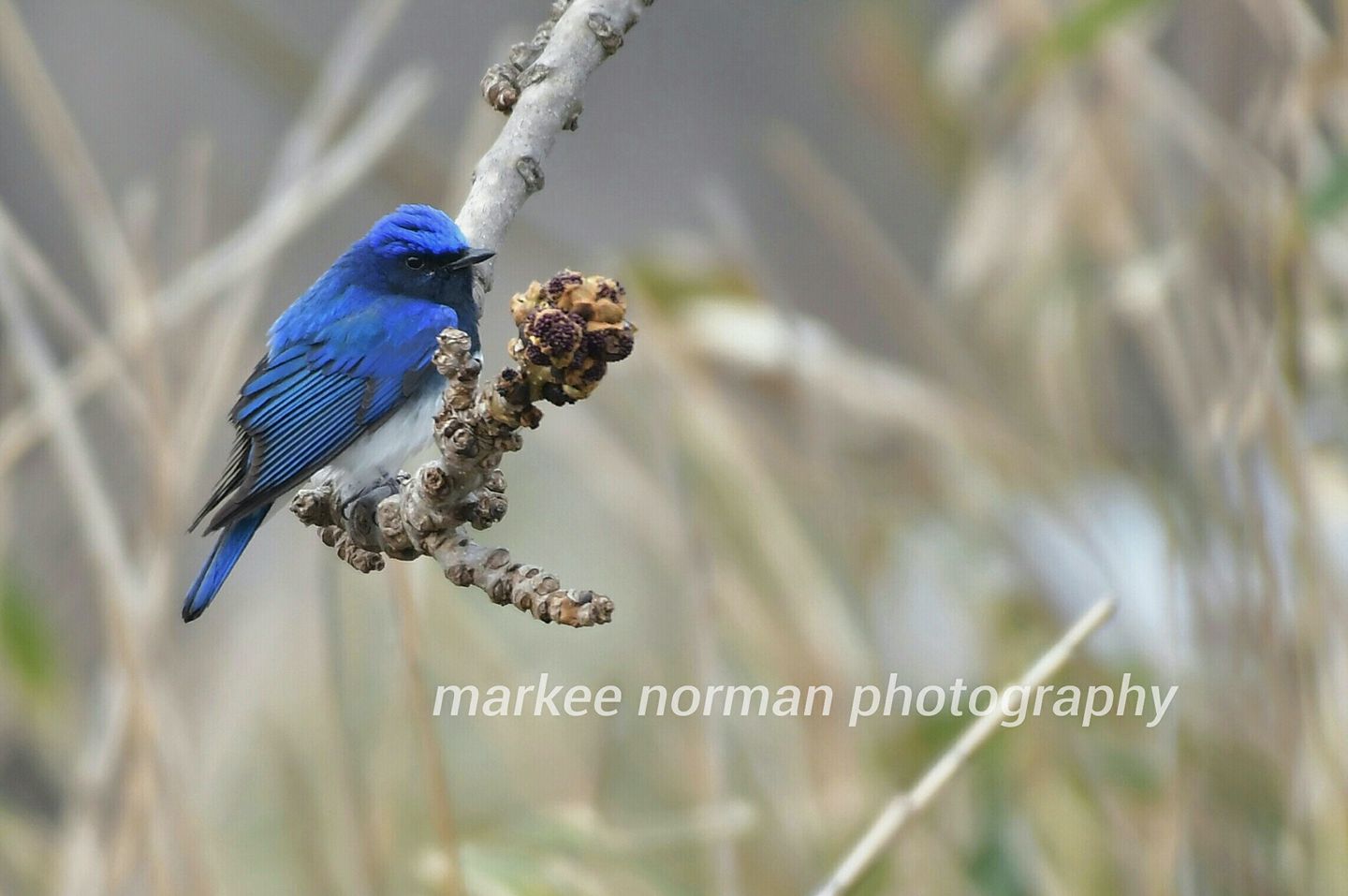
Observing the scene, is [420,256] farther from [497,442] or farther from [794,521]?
[794,521]

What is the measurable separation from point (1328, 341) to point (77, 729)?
2829mm

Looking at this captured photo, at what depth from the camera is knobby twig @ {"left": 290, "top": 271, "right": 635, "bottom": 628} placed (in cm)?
60

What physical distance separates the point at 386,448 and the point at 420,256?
7.2 inches

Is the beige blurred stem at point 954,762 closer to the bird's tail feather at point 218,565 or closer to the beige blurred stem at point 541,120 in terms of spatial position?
the bird's tail feather at point 218,565

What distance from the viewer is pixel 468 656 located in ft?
8.98

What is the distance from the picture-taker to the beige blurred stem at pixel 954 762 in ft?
5.40

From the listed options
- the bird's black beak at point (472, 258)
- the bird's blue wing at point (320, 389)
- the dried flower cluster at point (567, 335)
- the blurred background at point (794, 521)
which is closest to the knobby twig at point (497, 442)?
the dried flower cluster at point (567, 335)

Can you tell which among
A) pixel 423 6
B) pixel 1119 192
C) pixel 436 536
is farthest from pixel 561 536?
pixel 436 536

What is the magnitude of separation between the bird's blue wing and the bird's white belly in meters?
0.01

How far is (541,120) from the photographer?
81cm

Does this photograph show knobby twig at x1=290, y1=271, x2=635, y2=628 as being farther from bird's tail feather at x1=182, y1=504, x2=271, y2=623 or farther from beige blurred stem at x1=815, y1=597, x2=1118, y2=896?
beige blurred stem at x1=815, y1=597, x2=1118, y2=896

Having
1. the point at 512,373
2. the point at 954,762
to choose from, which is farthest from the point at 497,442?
the point at 954,762

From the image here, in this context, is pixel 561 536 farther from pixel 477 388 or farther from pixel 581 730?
pixel 477 388

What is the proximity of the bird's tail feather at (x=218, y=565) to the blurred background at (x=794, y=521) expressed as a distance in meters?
0.46
